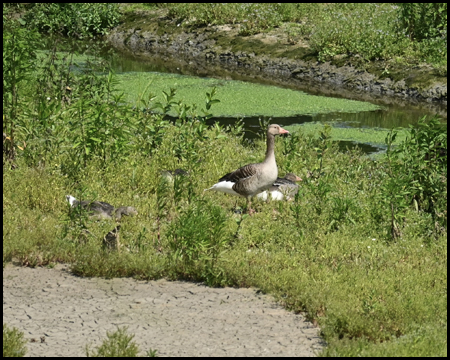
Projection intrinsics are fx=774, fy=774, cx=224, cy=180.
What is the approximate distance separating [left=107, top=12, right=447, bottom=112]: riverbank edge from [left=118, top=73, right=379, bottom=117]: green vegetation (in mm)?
1518

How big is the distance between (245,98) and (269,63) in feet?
17.2

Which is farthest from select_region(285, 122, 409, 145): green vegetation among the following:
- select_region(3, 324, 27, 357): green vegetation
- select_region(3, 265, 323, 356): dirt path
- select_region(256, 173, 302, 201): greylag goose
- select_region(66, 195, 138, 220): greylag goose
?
select_region(3, 324, 27, 357): green vegetation

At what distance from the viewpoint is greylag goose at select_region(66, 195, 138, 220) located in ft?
29.6

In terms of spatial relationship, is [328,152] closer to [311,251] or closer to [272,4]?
[311,251]

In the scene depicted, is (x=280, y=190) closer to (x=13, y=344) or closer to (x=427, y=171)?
(x=427, y=171)

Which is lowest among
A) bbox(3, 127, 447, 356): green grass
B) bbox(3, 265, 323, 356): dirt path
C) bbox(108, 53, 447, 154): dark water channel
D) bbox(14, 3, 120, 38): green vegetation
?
bbox(108, 53, 447, 154): dark water channel

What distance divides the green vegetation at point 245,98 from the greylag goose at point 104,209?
731 centimetres

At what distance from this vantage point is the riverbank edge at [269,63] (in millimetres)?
19703

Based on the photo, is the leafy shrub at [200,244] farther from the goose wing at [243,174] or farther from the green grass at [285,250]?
the goose wing at [243,174]

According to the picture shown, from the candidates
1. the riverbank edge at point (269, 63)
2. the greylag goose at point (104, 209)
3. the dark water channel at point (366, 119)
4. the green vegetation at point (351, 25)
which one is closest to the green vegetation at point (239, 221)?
the greylag goose at point (104, 209)

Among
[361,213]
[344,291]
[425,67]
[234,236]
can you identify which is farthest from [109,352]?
[425,67]

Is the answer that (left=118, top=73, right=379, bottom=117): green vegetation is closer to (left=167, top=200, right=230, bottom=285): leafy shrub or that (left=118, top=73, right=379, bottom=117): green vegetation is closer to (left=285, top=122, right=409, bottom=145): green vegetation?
(left=285, top=122, right=409, bottom=145): green vegetation

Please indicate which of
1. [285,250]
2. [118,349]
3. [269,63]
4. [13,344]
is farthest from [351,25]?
[13,344]

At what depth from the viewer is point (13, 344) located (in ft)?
19.4
